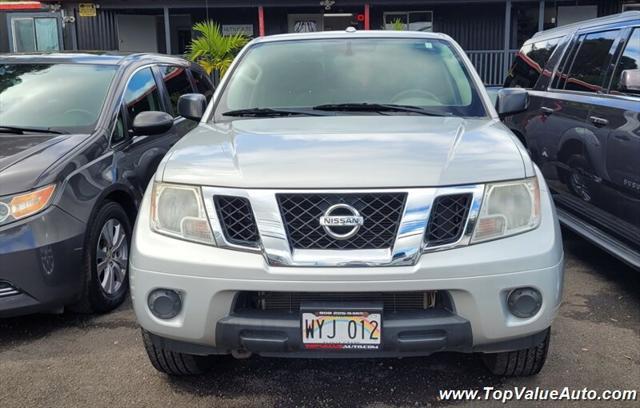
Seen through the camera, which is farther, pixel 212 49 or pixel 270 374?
pixel 212 49

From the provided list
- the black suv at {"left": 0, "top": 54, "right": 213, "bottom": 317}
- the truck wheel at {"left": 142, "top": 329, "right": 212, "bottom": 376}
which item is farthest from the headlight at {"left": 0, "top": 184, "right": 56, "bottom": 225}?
the truck wheel at {"left": 142, "top": 329, "right": 212, "bottom": 376}

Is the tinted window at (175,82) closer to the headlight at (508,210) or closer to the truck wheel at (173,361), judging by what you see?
the truck wheel at (173,361)

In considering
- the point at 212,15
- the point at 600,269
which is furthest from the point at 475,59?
the point at 600,269

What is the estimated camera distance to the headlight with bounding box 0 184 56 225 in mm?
3344

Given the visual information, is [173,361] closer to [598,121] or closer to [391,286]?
[391,286]

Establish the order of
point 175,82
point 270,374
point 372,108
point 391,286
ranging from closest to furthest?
1. point 391,286
2. point 270,374
3. point 372,108
4. point 175,82

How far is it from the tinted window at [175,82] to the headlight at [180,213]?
282 centimetres

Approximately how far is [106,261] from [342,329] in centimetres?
215

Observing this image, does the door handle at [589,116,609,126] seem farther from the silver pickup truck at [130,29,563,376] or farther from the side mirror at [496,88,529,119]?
the silver pickup truck at [130,29,563,376]

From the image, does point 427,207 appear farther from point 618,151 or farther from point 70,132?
point 70,132

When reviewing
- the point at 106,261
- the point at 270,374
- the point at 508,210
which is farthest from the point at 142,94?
the point at 508,210

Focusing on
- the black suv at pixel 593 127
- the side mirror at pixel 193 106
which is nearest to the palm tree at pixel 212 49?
the black suv at pixel 593 127

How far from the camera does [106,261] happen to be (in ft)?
13.2

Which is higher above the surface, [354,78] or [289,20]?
[289,20]
